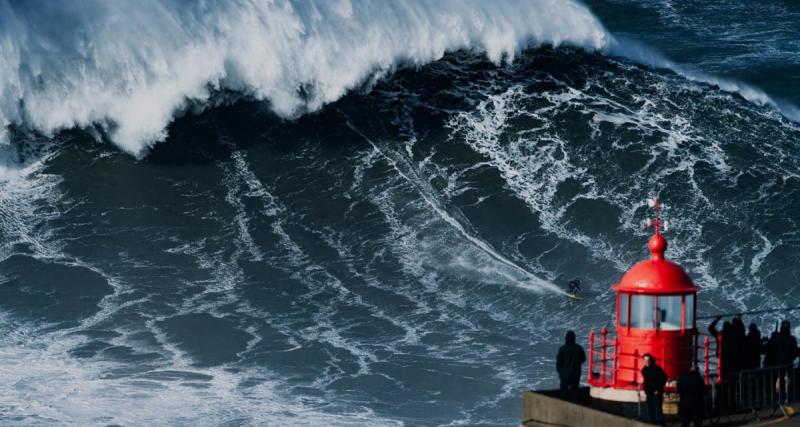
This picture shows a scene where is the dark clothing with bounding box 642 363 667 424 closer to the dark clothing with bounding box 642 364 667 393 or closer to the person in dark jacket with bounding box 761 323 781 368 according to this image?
the dark clothing with bounding box 642 364 667 393

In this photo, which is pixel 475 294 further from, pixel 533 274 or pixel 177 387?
pixel 177 387

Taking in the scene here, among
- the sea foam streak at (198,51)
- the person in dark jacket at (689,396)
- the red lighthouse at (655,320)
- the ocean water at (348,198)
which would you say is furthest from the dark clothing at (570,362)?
the sea foam streak at (198,51)

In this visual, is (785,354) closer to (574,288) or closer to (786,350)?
(786,350)

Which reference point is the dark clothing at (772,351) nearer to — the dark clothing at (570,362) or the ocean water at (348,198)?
the dark clothing at (570,362)

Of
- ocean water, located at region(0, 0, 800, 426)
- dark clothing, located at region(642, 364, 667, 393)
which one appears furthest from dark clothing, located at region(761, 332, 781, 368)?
ocean water, located at region(0, 0, 800, 426)

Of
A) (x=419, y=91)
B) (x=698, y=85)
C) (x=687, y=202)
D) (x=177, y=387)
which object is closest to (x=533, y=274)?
(x=687, y=202)

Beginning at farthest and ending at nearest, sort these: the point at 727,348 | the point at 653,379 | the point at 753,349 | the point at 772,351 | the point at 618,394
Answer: the point at 772,351, the point at 753,349, the point at 727,348, the point at 618,394, the point at 653,379

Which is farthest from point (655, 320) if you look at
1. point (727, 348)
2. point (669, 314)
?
point (727, 348)
